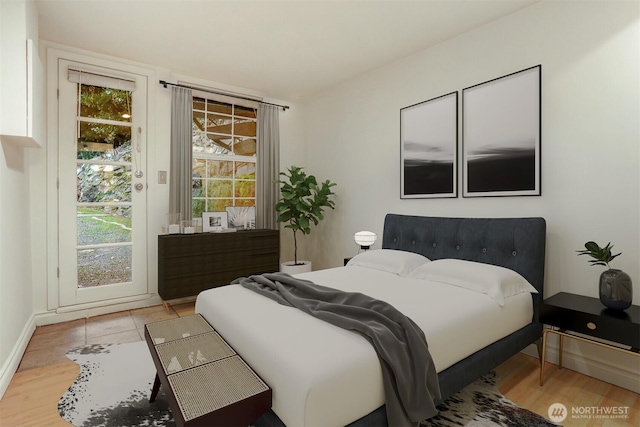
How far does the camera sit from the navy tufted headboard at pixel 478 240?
2.42 meters

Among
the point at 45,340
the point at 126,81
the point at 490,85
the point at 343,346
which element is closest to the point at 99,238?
the point at 45,340

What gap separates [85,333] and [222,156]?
93.8 inches

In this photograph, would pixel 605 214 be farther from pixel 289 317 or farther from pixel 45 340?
pixel 45 340

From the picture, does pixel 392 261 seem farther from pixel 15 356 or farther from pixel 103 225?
pixel 103 225

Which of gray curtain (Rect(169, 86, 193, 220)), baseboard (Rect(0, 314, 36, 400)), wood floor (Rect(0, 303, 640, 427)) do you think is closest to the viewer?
wood floor (Rect(0, 303, 640, 427))

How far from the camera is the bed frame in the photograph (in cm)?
171

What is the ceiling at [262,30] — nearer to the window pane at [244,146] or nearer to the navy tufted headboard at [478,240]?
the window pane at [244,146]

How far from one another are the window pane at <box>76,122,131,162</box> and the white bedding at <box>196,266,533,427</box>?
7.59 ft

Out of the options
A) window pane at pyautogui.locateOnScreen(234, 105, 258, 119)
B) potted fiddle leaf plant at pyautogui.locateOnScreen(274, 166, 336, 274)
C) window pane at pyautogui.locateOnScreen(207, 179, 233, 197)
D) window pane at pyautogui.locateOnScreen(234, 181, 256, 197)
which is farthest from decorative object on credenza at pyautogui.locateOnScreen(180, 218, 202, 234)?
window pane at pyautogui.locateOnScreen(234, 105, 258, 119)

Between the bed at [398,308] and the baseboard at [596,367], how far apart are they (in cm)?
32

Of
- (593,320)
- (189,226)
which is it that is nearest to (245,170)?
(189,226)

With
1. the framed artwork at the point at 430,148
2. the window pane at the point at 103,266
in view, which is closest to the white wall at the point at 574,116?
the framed artwork at the point at 430,148

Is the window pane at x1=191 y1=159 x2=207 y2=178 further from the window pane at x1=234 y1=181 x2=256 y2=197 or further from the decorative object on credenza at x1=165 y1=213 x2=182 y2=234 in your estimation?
the decorative object on credenza at x1=165 y1=213 x2=182 y2=234

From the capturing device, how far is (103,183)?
3564mm
